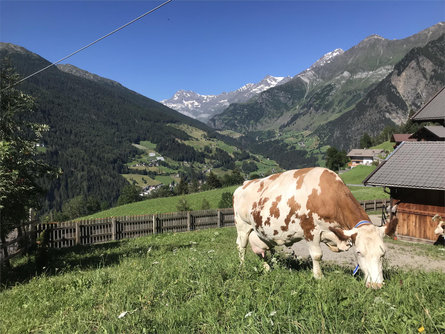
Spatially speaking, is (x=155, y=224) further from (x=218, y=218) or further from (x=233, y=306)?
(x=233, y=306)

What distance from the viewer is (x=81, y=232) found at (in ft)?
61.0

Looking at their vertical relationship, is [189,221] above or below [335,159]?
below

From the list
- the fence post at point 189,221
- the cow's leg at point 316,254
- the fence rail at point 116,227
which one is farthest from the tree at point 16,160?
the fence post at point 189,221

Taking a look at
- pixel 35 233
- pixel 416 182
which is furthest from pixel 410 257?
pixel 35 233

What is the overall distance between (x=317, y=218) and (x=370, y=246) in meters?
1.08

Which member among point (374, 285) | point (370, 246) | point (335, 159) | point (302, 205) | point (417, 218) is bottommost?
point (417, 218)

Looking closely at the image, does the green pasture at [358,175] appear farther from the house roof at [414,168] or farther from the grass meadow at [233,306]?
the grass meadow at [233,306]

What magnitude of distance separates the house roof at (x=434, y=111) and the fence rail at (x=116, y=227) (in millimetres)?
24871

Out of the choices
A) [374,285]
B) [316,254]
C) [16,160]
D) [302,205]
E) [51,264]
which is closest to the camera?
[374,285]

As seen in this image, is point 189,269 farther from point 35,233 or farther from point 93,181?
point 93,181

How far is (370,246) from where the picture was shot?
14.6 feet

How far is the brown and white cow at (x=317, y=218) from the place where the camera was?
4498mm

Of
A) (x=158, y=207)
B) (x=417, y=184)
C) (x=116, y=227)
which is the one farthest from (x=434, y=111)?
(x=158, y=207)

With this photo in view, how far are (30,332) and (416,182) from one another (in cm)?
1971
